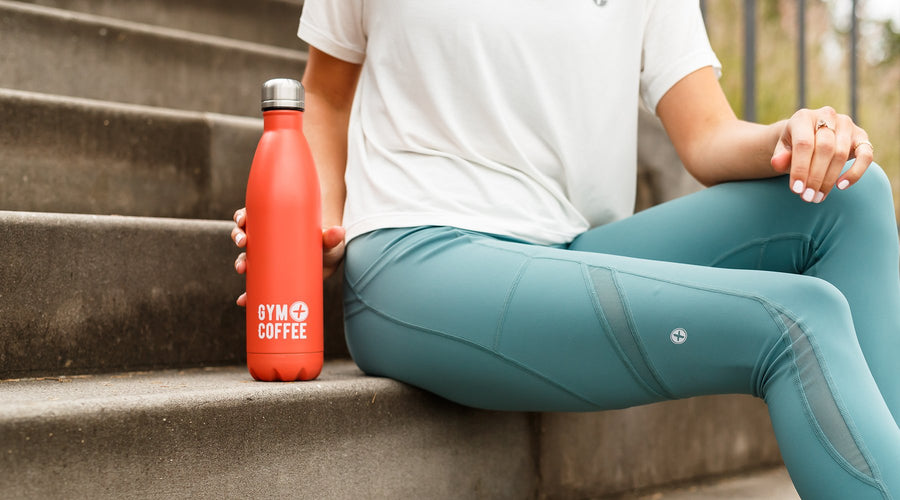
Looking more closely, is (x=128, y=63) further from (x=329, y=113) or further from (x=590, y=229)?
(x=590, y=229)

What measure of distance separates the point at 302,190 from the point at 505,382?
13.2 inches

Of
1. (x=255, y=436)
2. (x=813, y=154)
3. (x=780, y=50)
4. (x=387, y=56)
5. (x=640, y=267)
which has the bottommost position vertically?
(x=255, y=436)

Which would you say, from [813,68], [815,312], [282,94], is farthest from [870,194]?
[813,68]

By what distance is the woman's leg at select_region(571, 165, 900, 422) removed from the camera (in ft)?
3.28

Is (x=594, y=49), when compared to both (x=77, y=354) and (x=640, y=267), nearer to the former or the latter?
(x=640, y=267)

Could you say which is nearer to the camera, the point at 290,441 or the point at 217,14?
the point at 290,441

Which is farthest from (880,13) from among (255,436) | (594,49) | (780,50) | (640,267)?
(255,436)

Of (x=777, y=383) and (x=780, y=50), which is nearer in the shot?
(x=777, y=383)

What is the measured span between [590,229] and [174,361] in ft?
2.07

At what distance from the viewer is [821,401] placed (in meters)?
0.81

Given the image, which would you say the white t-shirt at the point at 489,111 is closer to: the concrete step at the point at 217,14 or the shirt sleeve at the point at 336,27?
the shirt sleeve at the point at 336,27

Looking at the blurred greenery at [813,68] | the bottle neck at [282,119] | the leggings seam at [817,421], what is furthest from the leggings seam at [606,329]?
the blurred greenery at [813,68]

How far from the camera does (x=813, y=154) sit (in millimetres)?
919

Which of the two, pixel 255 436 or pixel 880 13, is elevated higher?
pixel 880 13
